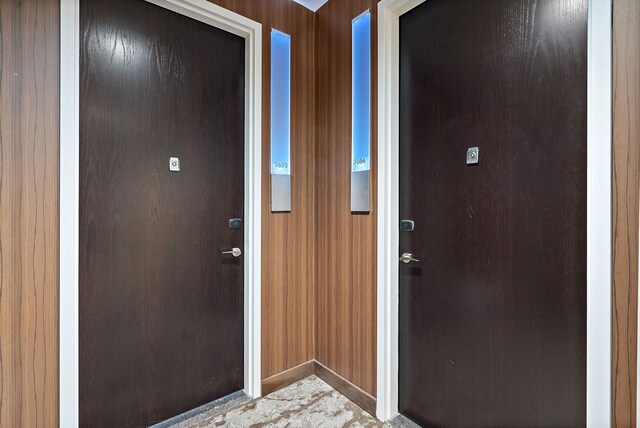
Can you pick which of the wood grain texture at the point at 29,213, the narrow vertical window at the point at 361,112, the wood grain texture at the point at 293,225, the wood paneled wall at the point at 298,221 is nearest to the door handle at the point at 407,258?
the wood paneled wall at the point at 298,221

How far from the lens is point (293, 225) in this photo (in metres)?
2.13

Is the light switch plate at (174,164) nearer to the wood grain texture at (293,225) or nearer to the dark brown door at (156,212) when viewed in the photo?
the dark brown door at (156,212)

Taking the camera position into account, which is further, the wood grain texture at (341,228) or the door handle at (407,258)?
the wood grain texture at (341,228)

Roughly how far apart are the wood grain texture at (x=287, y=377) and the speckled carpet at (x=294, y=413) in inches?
1.4

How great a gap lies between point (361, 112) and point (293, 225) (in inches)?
32.5

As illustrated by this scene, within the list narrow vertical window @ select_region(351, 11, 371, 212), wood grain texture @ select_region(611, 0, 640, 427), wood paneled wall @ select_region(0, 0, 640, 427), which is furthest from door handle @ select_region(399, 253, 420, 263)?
wood grain texture @ select_region(611, 0, 640, 427)

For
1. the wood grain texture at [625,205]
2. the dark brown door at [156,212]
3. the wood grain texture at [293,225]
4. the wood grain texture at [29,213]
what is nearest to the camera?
the wood grain texture at [625,205]

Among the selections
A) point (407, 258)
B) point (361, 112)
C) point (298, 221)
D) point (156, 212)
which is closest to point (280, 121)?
point (361, 112)

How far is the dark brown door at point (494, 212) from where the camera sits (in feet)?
3.85

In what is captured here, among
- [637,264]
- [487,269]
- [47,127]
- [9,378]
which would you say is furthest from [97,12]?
[637,264]

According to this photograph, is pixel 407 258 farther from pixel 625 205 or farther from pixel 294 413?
pixel 294 413

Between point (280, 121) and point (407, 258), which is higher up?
point (280, 121)

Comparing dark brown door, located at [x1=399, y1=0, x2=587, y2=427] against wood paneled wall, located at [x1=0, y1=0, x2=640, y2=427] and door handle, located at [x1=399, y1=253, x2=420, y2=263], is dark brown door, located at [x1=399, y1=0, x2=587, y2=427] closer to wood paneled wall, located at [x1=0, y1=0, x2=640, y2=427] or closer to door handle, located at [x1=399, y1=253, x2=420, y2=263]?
Result: door handle, located at [x1=399, y1=253, x2=420, y2=263]

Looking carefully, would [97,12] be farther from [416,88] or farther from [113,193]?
[416,88]
